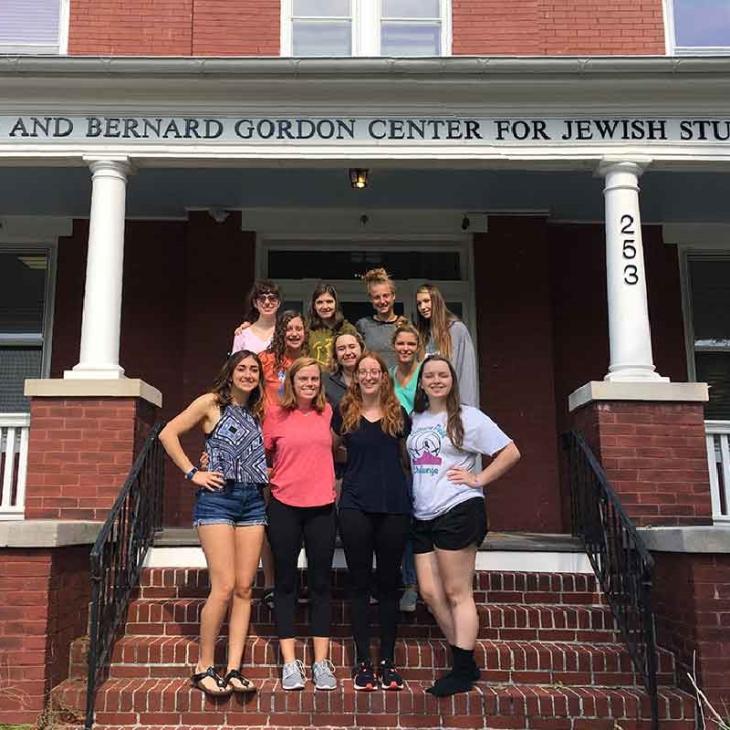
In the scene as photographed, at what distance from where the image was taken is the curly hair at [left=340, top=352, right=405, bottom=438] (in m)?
4.37

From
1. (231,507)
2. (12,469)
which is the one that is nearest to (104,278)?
(12,469)

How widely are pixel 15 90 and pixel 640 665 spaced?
602 centimetres

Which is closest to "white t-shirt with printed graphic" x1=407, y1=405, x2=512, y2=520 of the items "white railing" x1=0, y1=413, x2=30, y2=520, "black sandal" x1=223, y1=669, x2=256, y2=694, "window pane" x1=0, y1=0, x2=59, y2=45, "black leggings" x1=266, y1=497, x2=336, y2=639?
"black leggings" x1=266, y1=497, x2=336, y2=639

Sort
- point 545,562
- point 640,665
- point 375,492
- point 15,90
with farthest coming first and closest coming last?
point 15,90 → point 545,562 → point 640,665 → point 375,492

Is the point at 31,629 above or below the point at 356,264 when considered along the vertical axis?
below

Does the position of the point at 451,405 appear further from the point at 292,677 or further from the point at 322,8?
the point at 322,8

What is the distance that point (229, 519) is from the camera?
4250 mm

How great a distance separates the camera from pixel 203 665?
168 inches

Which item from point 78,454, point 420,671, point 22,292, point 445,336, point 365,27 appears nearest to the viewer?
point 420,671

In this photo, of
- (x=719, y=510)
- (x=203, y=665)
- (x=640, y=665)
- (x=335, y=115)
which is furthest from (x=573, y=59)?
(x=203, y=665)

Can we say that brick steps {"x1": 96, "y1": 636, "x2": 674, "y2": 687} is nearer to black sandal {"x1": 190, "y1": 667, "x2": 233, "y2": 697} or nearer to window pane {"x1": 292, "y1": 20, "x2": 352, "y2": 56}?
black sandal {"x1": 190, "y1": 667, "x2": 233, "y2": 697}

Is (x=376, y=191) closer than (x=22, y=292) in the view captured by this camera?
Yes

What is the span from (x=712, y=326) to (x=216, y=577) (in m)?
6.35

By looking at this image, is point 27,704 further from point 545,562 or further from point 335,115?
point 335,115
